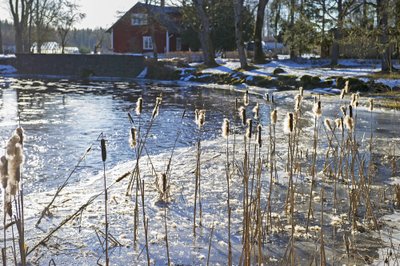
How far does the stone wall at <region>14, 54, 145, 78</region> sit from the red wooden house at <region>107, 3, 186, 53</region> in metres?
13.1

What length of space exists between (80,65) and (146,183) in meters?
36.2

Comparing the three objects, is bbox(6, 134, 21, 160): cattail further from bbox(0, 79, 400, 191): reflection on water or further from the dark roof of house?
the dark roof of house

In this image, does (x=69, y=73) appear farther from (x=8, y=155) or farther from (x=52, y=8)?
(x=8, y=155)

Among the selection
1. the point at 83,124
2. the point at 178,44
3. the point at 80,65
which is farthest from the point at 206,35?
the point at 83,124

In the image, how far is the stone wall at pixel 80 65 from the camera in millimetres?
38444

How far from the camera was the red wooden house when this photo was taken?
178ft

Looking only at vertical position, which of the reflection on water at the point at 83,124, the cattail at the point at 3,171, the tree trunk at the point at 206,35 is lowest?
the reflection on water at the point at 83,124

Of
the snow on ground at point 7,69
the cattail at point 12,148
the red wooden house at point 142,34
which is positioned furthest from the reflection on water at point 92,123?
the red wooden house at point 142,34

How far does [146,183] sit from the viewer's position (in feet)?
21.6

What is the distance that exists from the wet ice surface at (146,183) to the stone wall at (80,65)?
21.5 m

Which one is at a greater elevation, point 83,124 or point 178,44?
point 178,44

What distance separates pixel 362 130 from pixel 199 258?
8.12 m

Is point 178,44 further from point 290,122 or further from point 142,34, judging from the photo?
point 290,122

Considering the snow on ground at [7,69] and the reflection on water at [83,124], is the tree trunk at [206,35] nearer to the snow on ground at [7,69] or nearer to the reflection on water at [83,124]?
the reflection on water at [83,124]
